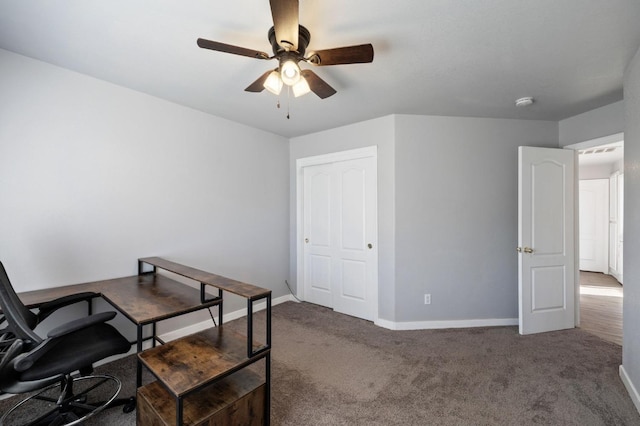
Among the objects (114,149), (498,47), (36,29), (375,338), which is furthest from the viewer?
(375,338)

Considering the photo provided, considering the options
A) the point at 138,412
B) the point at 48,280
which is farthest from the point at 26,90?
the point at 138,412

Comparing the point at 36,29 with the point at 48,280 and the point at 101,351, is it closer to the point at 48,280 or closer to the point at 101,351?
the point at 48,280

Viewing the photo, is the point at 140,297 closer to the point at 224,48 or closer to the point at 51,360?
the point at 51,360

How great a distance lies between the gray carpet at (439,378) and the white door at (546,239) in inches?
9.2

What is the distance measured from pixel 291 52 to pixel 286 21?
0.26 meters

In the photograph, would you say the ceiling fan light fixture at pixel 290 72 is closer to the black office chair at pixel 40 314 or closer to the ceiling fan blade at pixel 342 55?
the ceiling fan blade at pixel 342 55

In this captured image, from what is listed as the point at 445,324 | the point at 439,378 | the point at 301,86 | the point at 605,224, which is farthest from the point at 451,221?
the point at 605,224

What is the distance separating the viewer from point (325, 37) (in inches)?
68.9

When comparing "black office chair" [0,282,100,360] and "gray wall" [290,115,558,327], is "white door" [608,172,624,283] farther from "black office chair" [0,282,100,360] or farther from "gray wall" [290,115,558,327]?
"black office chair" [0,282,100,360]

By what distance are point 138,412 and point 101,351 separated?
0.42 meters

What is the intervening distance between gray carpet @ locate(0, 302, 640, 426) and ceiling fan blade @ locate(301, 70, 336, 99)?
222 centimetres

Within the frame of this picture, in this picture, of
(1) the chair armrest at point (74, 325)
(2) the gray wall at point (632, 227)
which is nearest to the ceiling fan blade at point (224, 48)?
(1) the chair armrest at point (74, 325)

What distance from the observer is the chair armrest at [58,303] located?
5.97 feet

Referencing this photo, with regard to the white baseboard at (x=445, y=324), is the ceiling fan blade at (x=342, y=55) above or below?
above
